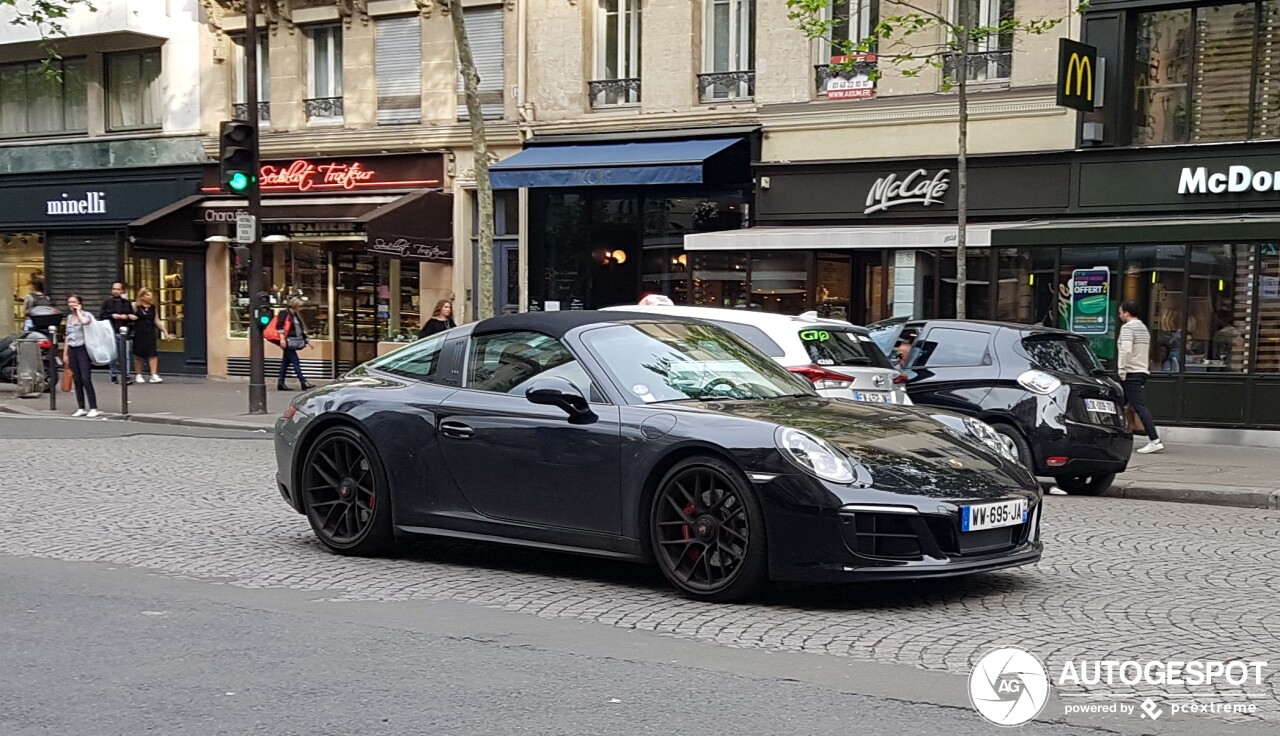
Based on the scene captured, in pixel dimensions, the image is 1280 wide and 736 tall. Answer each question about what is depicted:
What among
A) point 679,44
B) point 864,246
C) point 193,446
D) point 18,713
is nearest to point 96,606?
point 18,713

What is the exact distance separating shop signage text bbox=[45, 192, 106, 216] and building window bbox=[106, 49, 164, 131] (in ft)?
4.87

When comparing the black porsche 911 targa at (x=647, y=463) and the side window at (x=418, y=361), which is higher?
the side window at (x=418, y=361)

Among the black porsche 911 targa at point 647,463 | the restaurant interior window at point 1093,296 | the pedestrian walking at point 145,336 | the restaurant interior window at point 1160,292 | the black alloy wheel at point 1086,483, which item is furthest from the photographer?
the pedestrian walking at point 145,336

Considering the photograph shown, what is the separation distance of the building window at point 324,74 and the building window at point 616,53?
5.61 meters

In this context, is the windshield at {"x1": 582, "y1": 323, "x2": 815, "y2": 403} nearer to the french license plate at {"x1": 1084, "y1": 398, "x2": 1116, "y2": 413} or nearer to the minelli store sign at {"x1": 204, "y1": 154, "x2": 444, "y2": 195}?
the french license plate at {"x1": 1084, "y1": 398, "x2": 1116, "y2": 413}

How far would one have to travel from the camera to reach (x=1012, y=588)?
723 centimetres

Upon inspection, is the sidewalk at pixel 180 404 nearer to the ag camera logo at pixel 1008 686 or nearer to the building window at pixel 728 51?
the building window at pixel 728 51

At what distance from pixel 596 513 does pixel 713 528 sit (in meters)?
0.70

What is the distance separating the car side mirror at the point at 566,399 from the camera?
719 cm

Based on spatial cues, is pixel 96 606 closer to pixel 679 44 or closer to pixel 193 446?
pixel 193 446

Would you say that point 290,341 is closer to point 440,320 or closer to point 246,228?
point 440,320

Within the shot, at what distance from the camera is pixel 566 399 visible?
719 cm

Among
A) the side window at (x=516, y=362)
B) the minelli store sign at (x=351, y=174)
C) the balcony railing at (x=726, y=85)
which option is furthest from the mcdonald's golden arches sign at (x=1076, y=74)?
the side window at (x=516, y=362)

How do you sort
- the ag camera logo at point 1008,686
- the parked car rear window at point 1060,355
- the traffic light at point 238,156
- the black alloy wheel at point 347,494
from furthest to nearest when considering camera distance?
the traffic light at point 238,156, the parked car rear window at point 1060,355, the black alloy wheel at point 347,494, the ag camera logo at point 1008,686
